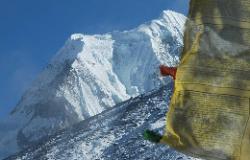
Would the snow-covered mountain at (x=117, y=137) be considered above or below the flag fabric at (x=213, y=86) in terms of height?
below

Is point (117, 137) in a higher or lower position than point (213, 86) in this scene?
lower

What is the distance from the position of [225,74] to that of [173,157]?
373ft

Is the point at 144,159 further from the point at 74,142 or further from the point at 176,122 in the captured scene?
the point at 176,122

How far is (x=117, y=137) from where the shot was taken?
144 meters

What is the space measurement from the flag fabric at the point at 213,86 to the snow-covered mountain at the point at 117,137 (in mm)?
108841

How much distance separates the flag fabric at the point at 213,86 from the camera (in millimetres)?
5477

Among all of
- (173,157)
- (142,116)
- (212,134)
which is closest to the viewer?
(212,134)

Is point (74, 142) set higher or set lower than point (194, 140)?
lower

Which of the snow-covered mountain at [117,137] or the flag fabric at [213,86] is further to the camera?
the snow-covered mountain at [117,137]

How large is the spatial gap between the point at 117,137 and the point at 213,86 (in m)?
138

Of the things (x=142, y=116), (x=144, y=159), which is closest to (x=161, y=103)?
(x=142, y=116)

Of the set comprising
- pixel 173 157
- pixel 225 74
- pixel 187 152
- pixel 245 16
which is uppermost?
pixel 245 16

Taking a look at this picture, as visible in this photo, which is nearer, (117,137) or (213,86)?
(213,86)

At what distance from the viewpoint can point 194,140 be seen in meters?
5.56
